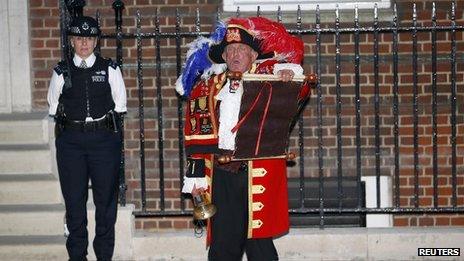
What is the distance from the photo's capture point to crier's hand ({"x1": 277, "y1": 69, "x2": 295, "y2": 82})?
5695 millimetres

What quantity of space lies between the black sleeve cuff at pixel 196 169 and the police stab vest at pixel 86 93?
1.02m

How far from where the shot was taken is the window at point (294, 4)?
764cm

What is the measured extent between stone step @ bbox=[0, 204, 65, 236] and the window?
2.44 meters

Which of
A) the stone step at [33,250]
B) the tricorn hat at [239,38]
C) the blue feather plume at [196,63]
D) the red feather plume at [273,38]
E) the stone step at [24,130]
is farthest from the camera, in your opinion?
the stone step at [24,130]

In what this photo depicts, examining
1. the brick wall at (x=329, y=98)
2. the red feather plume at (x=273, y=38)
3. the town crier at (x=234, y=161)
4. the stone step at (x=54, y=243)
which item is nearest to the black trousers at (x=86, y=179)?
the stone step at (x=54, y=243)

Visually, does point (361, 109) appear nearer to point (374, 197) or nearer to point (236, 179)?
point (374, 197)

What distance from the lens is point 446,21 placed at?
7.61 meters

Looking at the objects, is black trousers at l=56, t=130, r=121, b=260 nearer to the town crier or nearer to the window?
the town crier

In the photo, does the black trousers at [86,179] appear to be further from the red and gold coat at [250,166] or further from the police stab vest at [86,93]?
the red and gold coat at [250,166]

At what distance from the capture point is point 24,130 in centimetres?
741

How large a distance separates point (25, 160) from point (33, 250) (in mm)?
864

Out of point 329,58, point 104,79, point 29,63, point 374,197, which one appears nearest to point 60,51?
point 29,63

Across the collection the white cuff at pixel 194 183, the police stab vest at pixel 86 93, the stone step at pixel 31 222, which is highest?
the police stab vest at pixel 86 93

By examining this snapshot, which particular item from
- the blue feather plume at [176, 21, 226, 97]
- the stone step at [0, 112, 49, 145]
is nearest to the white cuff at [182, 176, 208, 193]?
the blue feather plume at [176, 21, 226, 97]
